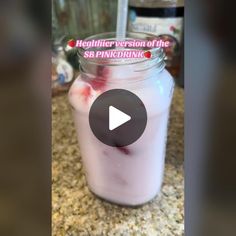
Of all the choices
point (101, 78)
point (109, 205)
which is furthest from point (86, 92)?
point (109, 205)

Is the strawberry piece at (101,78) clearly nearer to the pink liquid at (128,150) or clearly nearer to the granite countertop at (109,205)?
the pink liquid at (128,150)

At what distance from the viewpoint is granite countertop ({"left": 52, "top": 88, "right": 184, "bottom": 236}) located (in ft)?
1.31

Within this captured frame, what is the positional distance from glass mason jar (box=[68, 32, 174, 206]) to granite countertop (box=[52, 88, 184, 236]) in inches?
0.7

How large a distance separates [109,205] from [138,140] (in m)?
0.10

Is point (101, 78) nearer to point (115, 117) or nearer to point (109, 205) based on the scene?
point (115, 117)

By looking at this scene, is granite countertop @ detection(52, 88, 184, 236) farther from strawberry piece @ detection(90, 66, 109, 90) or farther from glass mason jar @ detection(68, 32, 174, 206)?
strawberry piece @ detection(90, 66, 109, 90)

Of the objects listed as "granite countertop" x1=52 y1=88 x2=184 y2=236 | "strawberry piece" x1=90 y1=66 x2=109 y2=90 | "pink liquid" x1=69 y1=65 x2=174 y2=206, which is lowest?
"granite countertop" x1=52 y1=88 x2=184 y2=236

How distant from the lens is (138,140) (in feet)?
1.29

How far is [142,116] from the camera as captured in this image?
39 cm

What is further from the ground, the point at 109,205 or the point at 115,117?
the point at 115,117

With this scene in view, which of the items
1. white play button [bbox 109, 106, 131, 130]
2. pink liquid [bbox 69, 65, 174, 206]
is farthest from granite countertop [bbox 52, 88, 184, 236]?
white play button [bbox 109, 106, 131, 130]

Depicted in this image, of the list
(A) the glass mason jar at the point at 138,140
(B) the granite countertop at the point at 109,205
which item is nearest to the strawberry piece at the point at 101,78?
(A) the glass mason jar at the point at 138,140

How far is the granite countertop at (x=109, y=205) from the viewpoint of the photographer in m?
0.40

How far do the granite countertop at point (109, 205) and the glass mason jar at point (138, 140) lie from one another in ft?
0.05
